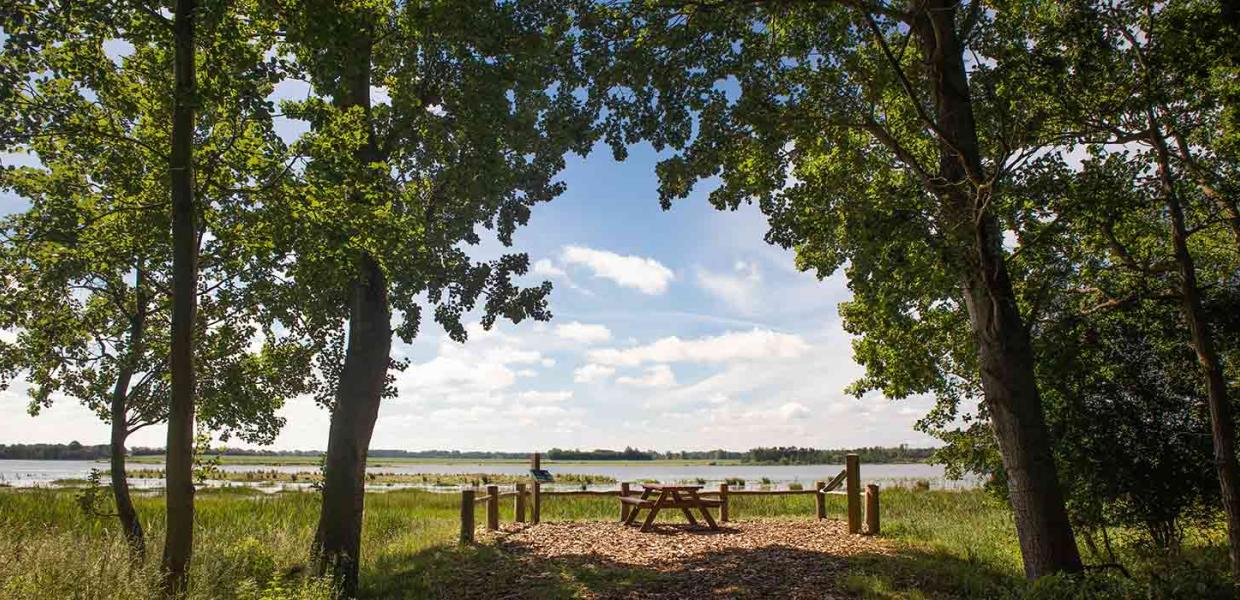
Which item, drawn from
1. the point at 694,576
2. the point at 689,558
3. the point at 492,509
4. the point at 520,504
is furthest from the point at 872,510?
the point at 520,504

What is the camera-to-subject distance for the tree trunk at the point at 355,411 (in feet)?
37.7

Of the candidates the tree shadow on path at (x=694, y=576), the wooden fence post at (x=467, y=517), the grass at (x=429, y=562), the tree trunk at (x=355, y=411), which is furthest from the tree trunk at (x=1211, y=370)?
the wooden fence post at (x=467, y=517)

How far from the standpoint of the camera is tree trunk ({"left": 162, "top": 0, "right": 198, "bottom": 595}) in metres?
7.67

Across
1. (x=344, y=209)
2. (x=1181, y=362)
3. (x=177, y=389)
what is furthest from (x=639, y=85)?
(x=1181, y=362)

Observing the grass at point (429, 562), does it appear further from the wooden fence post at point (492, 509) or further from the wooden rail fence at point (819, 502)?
the wooden fence post at point (492, 509)

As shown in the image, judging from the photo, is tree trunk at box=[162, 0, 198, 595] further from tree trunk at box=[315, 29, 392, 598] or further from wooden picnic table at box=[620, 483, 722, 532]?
wooden picnic table at box=[620, 483, 722, 532]

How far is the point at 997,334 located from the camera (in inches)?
343

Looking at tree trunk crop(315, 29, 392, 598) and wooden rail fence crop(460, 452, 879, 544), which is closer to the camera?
tree trunk crop(315, 29, 392, 598)

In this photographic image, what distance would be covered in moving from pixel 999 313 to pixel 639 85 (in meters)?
5.57

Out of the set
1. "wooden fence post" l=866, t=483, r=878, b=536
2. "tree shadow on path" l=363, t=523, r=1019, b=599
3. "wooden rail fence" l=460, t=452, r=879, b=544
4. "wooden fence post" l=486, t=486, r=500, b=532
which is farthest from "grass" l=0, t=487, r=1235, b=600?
"wooden fence post" l=486, t=486, r=500, b=532

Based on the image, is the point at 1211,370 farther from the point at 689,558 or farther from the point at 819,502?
the point at 819,502

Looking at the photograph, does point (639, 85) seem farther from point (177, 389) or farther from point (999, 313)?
point (177, 389)

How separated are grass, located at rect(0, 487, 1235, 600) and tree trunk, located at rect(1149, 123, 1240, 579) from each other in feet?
2.52

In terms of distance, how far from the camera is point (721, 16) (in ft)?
32.9
